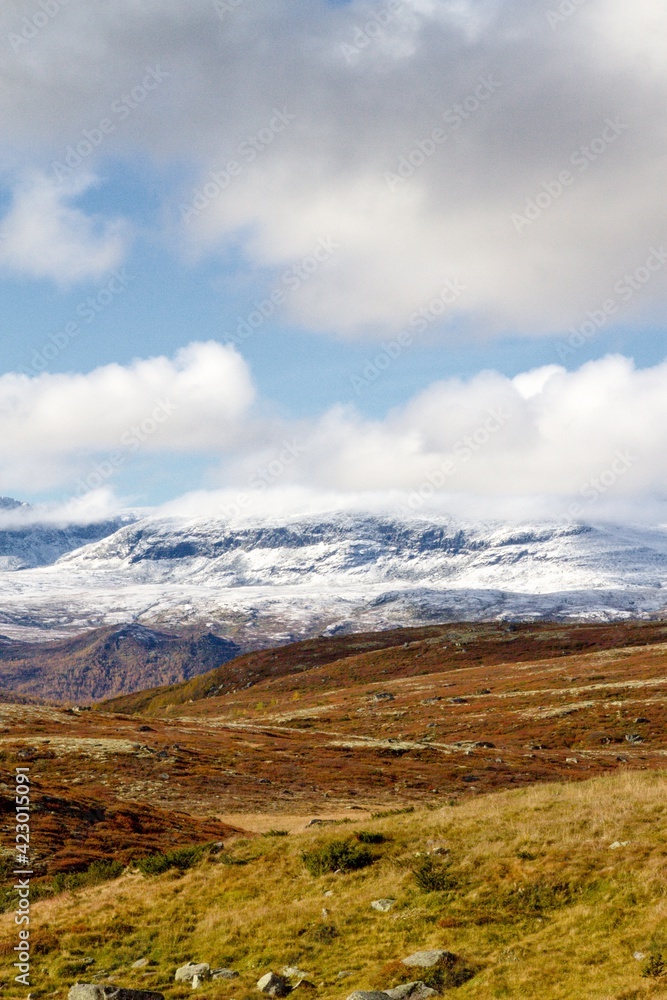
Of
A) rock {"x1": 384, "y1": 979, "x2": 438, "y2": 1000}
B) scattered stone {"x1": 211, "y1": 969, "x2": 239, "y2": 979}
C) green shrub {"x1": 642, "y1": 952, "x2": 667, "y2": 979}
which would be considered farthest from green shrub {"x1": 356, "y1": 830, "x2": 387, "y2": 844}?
green shrub {"x1": 642, "y1": 952, "x2": 667, "y2": 979}

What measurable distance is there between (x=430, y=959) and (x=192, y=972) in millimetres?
5597

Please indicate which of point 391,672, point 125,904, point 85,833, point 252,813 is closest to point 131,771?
point 252,813

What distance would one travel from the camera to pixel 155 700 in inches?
7180

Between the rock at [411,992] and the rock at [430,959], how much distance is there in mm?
677

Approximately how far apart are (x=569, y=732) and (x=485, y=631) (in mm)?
106167

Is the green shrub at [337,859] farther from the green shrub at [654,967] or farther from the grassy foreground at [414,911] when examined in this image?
the green shrub at [654,967]

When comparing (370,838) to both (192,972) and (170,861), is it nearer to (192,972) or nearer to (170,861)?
(170,861)

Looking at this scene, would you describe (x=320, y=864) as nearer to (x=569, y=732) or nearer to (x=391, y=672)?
(x=569, y=732)

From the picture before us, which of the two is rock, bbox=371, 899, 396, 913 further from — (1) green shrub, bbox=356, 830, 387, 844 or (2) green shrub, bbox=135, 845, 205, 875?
(2) green shrub, bbox=135, 845, 205, 875

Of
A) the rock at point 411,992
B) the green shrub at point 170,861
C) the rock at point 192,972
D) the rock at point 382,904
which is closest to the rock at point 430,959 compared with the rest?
the rock at point 411,992

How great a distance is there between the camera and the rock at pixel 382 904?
18797mm

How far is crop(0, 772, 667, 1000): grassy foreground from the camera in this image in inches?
588

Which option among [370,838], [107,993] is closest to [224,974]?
[107,993]

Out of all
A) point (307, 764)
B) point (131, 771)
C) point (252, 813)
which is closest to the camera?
point (252, 813)
